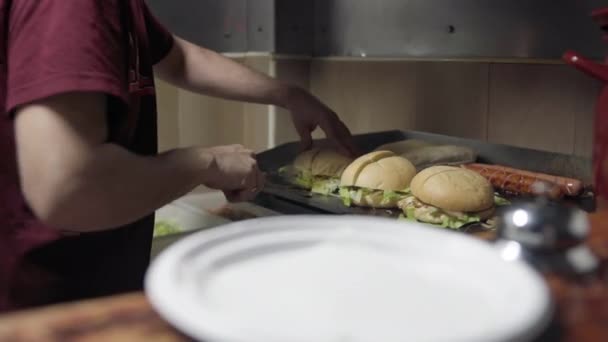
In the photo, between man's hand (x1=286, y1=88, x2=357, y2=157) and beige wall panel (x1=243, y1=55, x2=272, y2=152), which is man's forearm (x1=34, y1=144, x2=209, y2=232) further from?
beige wall panel (x1=243, y1=55, x2=272, y2=152)

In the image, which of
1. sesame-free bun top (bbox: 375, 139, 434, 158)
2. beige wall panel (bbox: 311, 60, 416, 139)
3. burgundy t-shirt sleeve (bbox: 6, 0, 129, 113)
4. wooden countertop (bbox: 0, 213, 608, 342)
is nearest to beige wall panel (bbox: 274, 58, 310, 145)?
beige wall panel (bbox: 311, 60, 416, 139)

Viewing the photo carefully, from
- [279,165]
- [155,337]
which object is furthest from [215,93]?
[155,337]

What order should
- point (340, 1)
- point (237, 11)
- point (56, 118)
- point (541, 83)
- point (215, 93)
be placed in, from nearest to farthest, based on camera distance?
point (56, 118) → point (215, 93) → point (541, 83) → point (340, 1) → point (237, 11)

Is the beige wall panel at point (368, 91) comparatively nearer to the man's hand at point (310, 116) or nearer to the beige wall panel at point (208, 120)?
the beige wall panel at point (208, 120)

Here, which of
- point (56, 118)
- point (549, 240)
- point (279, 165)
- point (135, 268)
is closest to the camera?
point (549, 240)

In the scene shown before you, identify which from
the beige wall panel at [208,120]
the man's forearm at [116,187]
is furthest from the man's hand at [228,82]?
the beige wall panel at [208,120]

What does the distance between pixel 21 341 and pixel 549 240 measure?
1.38 ft

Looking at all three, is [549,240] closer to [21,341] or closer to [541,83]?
[21,341]

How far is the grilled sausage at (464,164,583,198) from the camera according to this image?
118 centimetres

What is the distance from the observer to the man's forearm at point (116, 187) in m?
0.73

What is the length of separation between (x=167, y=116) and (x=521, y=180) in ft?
4.13

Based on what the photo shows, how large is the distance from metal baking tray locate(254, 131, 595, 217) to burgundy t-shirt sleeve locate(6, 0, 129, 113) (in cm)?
57

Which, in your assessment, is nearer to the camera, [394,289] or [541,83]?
[394,289]

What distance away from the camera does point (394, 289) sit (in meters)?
0.51
